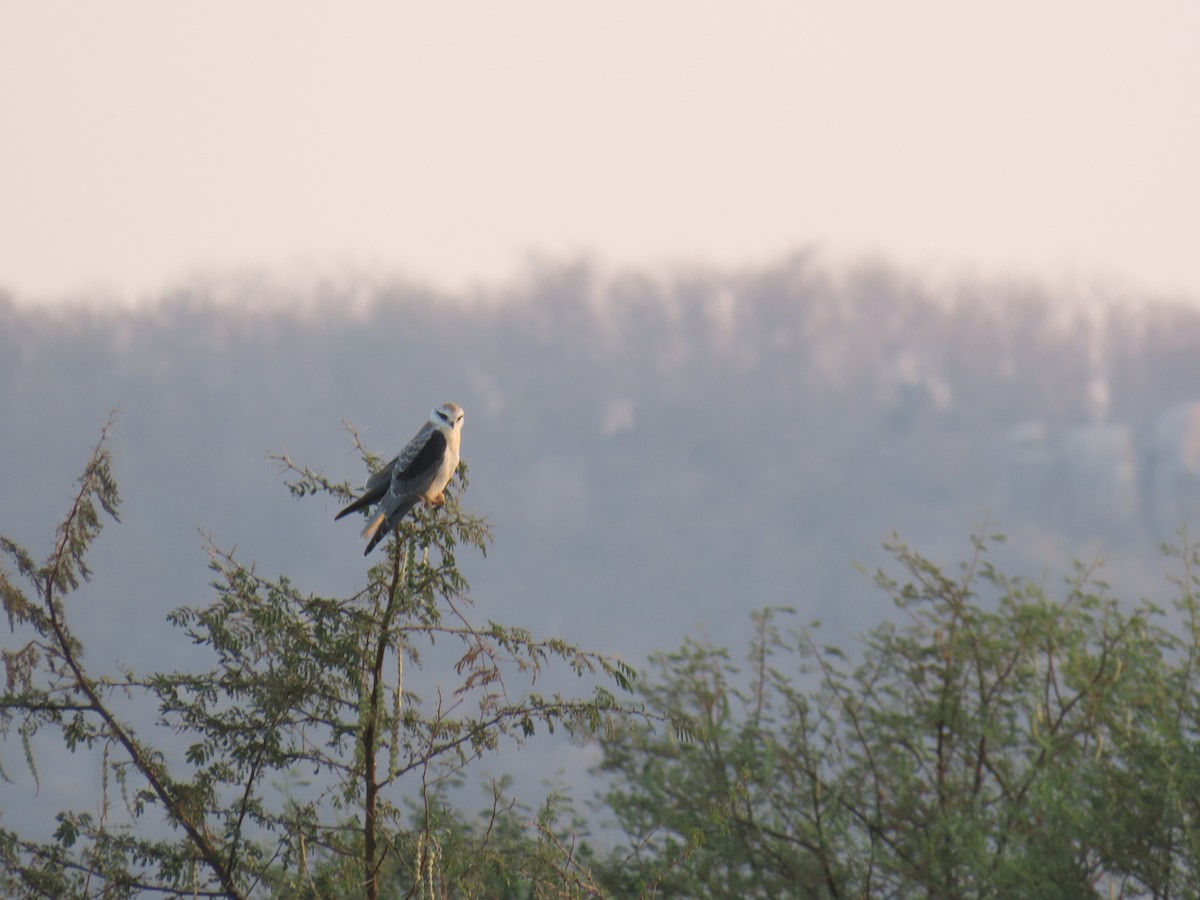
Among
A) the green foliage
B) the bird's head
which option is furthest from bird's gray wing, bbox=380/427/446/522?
the green foliage

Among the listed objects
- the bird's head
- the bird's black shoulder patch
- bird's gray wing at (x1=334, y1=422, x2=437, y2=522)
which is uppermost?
the bird's head

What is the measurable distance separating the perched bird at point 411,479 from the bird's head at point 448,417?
0.10 feet

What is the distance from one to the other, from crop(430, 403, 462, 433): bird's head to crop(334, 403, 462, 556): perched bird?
1.2 inches

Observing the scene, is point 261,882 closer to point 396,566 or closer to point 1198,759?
point 396,566

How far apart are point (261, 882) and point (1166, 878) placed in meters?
9.78

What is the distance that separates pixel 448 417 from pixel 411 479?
5.56ft

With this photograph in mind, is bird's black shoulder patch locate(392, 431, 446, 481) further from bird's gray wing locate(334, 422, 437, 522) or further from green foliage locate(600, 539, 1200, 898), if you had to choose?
green foliage locate(600, 539, 1200, 898)

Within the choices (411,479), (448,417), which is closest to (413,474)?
(411,479)

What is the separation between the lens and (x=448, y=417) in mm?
9367

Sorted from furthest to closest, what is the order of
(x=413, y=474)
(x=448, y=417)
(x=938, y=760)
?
1. (x=938, y=760)
2. (x=448, y=417)
3. (x=413, y=474)

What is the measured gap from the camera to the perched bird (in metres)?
7.23

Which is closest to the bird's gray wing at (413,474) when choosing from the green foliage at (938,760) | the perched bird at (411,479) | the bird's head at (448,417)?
the perched bird at (411,479)

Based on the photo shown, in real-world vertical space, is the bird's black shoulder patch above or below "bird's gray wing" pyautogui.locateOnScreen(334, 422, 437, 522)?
above

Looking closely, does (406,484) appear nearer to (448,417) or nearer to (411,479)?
(411,479)
